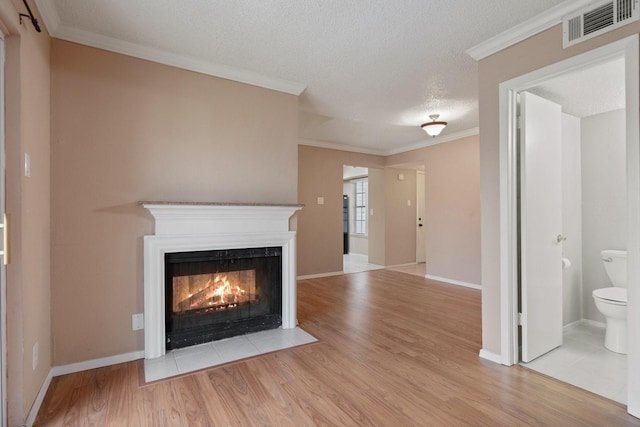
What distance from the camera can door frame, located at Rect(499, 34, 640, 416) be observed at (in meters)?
1.76

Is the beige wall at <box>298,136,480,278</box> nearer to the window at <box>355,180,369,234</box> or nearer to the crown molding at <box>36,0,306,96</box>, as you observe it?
the window at <box>355,180,369,234</box>

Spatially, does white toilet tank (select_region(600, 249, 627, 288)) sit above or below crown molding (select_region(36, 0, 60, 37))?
below

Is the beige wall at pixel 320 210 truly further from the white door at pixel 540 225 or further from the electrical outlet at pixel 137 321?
the white door at pixel 540 225

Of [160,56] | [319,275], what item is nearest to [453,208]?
[319,275]

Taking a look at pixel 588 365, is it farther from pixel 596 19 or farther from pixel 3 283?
pixel 3 283

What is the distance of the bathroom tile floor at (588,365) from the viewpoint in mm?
2061

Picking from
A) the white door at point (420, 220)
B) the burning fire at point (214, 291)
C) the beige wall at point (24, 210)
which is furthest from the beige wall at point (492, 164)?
the white door at point (420, 220)

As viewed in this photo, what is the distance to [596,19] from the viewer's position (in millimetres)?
1909

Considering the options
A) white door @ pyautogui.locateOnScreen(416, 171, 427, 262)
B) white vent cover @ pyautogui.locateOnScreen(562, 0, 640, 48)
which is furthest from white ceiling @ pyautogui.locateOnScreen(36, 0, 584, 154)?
white door @ pyautogui.locateOnScreen(416, 171, 427, 262)

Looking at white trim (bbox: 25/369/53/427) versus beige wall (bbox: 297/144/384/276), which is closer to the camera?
white trim (bbox: 25/369/53/427)

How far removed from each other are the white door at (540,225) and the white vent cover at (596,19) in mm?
456

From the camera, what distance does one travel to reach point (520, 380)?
2.17 m

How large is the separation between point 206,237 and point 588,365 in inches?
123

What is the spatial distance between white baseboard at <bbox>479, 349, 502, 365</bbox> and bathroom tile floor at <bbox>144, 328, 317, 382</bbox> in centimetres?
140
